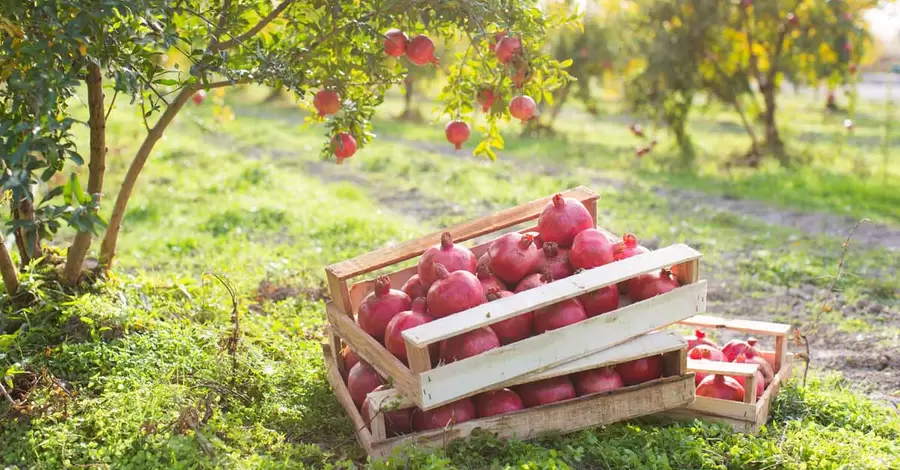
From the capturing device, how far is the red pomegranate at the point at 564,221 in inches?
157

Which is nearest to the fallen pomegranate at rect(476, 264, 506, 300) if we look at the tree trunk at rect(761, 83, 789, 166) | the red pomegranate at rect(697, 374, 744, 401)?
the red pomegranate at rect(697, 374, 744, 401)

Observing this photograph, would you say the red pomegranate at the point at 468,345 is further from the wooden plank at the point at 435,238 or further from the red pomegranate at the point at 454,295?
the wooden plank at the point at 435,238

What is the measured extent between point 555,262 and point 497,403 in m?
0.72

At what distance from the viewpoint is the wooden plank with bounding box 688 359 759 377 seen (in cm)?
383

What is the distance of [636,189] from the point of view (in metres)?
11.6

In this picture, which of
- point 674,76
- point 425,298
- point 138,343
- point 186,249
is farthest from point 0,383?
point 674,76

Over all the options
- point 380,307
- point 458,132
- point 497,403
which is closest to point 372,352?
point 380,307

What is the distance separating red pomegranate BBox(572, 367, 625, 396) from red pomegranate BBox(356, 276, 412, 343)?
0.82m

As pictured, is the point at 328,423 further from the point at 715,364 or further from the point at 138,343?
the point at 715,364

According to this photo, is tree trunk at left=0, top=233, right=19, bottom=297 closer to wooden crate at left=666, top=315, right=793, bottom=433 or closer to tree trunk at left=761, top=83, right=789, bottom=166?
wooden crate at left=666, top=315, right=793, bottom=433

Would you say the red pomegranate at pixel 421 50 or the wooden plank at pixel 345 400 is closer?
the wooden plank at pixel 345 400

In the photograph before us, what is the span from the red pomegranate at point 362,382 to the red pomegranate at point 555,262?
2.99 ft

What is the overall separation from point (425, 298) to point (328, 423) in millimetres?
752

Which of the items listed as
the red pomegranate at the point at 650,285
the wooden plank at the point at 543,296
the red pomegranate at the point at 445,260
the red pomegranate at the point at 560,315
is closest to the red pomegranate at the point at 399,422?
the wooden plank at the point at 543,296
